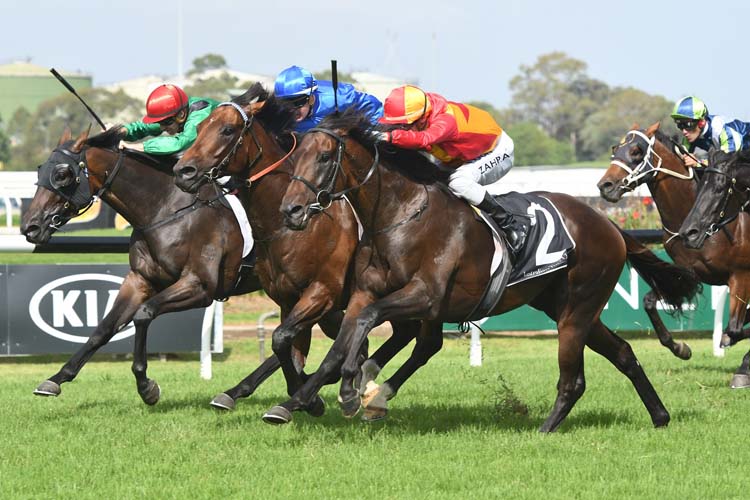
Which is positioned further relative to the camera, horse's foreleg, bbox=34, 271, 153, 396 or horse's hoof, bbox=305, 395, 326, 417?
horse's foreleg, bbox=34, 271, 153, 396

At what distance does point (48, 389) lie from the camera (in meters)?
6.70

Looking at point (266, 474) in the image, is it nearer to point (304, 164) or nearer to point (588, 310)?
point (304, 164)

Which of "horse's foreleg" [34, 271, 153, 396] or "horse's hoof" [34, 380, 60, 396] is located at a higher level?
"horse's foreleg" [34, 271, 153, 396]

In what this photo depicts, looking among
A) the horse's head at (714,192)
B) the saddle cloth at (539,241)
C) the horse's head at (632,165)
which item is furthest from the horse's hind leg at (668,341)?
the saddle cloth at (539,241)

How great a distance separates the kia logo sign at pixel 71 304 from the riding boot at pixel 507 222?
4889 millimetres

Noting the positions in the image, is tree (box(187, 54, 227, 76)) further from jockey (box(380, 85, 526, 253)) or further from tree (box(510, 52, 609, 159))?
jockey (box(380, 85, 526, 253))

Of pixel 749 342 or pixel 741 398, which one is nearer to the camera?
pixel 741 398

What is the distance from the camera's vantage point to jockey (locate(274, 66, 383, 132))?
263 inches

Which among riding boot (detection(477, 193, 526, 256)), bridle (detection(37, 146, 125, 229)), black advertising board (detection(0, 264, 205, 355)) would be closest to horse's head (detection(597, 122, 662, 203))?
riding boot (detection(477, 193, 526, 256))

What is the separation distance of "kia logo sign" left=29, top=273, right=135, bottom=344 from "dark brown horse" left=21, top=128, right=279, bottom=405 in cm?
304

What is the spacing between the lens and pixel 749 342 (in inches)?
456

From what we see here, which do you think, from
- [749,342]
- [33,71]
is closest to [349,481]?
[749,342]

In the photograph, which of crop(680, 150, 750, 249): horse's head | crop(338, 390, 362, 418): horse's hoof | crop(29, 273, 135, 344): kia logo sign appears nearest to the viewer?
crop(338, 390, 362, 418): horse's hoof

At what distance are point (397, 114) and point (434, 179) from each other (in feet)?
1.30
